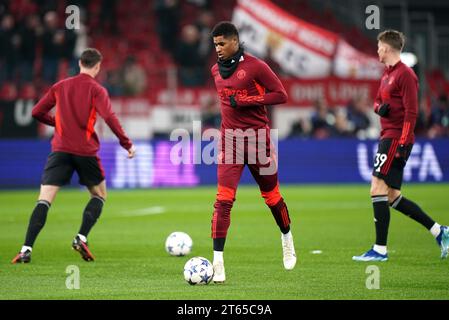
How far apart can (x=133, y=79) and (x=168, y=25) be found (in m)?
3.72

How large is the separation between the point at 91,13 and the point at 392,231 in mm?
18415

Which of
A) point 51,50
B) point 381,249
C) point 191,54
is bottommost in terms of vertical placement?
point 381,249

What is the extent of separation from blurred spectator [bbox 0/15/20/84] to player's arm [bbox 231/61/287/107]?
1898 cm

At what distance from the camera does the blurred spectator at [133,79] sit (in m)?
27.6

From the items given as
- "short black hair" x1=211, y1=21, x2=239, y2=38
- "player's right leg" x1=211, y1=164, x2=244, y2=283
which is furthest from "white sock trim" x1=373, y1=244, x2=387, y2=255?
"short black hair" x1=211, y1=21, x2=239, y2=38

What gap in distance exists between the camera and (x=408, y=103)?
37.7 feet

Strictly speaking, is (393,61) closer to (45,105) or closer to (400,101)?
(400,101)

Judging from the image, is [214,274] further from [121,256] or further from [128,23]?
[128,23]

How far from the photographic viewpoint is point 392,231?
50.4ft

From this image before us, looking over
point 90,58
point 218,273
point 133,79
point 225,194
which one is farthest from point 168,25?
point 218,273

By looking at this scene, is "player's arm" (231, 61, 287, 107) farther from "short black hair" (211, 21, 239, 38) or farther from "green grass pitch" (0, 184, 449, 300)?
"green grass pitch" (0, 184, 449, 300)

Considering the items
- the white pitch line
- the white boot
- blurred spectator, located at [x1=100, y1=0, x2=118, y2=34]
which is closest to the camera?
the white boot

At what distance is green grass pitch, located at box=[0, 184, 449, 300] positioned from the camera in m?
9.22
